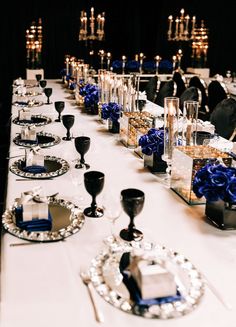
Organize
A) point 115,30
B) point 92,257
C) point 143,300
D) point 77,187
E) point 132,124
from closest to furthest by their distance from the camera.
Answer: point 143,300
point 92,257
point 77,187
point 132,124
point 115,30

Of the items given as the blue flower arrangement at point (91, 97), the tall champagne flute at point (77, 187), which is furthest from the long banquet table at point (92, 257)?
the blue flower arrangement at point (91, 97)

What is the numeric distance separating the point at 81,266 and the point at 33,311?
0.83 feet

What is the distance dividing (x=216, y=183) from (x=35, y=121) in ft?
6.39

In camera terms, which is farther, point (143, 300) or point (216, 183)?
point (216, 183)

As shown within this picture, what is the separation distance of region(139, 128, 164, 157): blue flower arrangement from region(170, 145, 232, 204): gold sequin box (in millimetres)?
174

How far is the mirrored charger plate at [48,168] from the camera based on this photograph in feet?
6.76

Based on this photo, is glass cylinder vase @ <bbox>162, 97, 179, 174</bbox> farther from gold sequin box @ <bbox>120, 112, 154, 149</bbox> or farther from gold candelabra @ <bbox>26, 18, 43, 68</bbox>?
gold candelabra @ <bbox>26, 18, 43, 68</bbox>

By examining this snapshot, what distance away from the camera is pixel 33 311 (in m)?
1.11

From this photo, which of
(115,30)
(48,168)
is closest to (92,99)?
(48,168)

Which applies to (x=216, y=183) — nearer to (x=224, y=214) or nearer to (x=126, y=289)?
(x=224, y=214)

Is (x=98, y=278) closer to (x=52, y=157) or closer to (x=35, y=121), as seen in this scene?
(x=52, y=157)

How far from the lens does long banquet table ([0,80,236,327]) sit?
1.10 meters

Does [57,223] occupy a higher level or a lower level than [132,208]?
lower

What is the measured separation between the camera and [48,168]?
2.17 meters
